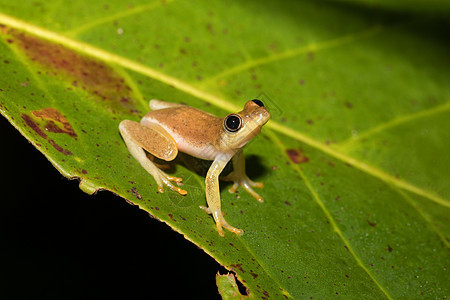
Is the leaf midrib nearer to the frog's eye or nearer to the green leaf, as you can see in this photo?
the green leaf

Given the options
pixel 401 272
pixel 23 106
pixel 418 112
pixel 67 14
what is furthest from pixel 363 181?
pixel 67 14

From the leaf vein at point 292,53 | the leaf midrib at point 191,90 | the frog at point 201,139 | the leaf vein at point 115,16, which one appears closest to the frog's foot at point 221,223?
the frog at point 201,139

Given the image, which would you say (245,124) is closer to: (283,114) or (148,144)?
(148,144)

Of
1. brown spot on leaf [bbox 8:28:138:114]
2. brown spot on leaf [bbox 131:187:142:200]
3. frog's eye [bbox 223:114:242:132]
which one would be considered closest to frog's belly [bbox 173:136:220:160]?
frog's eye [bbox 223:114:242:132]

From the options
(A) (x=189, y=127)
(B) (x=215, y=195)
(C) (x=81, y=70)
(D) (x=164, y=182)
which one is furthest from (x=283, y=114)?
(C) (x=81, y=70)

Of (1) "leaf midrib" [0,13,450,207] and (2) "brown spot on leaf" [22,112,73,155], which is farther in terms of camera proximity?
(1) "leaf midrib" [0,13,450,207]
